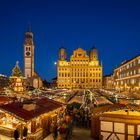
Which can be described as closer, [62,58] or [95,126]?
[95,126]

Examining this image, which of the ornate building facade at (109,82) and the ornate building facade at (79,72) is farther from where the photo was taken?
the ornate building facade at (79,72)

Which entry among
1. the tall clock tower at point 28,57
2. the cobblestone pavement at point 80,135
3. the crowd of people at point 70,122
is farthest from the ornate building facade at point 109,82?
the cobblestone pavement at point 80,135

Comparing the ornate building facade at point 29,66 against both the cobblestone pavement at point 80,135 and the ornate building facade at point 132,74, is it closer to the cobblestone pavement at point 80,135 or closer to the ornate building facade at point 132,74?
the ornate building facade at point 132,74

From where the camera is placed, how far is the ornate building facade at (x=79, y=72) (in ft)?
510

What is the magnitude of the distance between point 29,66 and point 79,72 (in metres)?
35.1

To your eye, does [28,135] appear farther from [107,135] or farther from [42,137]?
[107,135]

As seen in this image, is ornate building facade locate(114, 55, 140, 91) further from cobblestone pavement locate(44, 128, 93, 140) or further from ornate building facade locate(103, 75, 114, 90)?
cobblestone pavement locate(44, 128, 93, 140)

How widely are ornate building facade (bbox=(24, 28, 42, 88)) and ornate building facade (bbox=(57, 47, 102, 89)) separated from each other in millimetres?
21289

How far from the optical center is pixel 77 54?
157 m

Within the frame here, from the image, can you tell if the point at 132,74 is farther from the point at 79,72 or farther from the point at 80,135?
the point at 79,72

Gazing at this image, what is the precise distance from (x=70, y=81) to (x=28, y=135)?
137 meters

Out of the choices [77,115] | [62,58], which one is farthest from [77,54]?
[77,115]

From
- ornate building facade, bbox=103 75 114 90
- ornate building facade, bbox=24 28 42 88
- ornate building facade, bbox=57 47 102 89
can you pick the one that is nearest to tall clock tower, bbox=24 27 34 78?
ornate building facade, bbox=24 28 42 88

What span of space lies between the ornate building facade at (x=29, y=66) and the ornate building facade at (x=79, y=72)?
21.3 m
